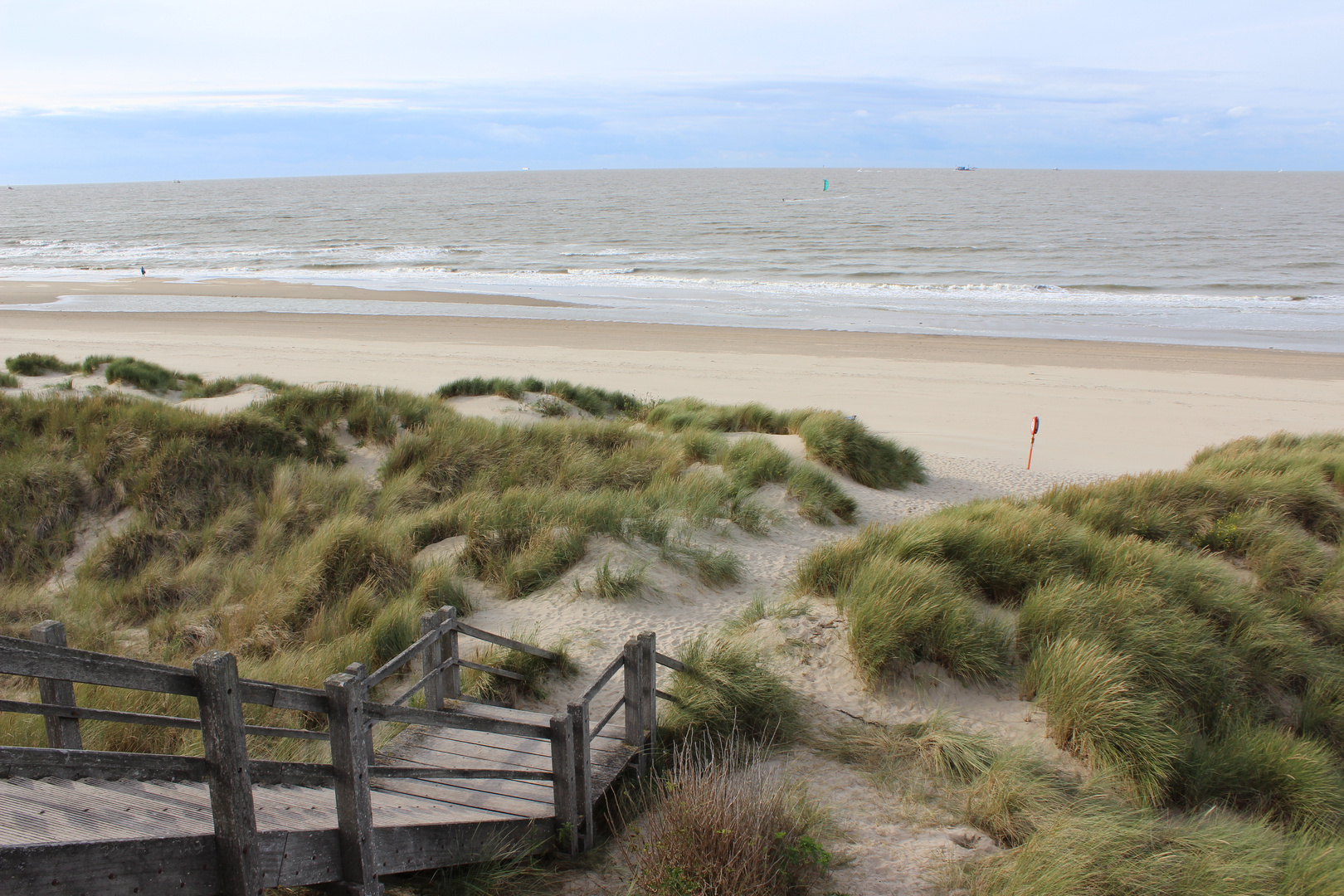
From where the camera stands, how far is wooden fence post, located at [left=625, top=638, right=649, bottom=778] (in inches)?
179

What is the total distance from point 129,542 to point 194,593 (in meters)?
1.42

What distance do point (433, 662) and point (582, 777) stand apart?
1.24m

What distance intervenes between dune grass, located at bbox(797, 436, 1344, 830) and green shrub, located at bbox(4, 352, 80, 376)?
13364 mm

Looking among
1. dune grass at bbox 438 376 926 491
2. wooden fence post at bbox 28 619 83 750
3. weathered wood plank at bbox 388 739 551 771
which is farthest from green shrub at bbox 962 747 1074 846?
dune grass at bbox 438 376 926 491

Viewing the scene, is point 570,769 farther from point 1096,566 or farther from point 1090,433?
point 1090,433

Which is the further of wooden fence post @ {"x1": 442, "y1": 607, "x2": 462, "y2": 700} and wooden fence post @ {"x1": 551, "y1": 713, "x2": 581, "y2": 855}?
wooden fence post @ {"x1": 442, "y1": 607, "x2": 462, "y2": 700}

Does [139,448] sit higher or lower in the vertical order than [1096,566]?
higher

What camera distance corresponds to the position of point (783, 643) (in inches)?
239

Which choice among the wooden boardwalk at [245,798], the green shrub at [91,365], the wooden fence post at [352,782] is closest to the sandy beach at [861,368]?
the green shrub at [91,365]

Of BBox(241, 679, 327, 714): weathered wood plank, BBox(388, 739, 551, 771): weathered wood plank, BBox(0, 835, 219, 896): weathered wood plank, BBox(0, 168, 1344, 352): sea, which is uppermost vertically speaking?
BBox(0, 168, 1344, 352): sea

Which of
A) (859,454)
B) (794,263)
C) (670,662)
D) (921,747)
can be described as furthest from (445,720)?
(794,263)

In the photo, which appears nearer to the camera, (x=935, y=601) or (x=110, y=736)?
(x=110, y=736)

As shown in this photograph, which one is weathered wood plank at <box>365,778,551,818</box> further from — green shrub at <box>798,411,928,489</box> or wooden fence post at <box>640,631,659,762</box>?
green shrub at <box>798,411,928,489</box>

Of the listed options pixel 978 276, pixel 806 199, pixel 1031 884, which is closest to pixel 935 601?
pixel 1031 884
